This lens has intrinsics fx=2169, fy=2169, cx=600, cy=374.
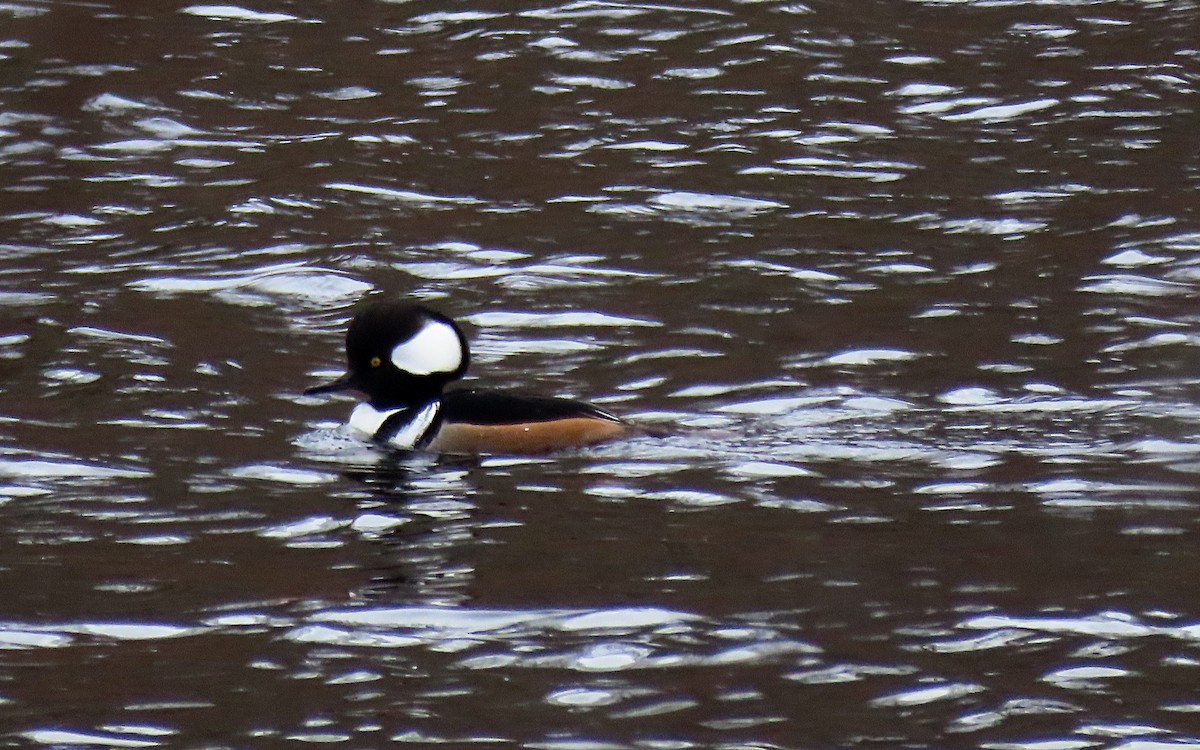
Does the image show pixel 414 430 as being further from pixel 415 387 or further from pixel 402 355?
pixel 402 355

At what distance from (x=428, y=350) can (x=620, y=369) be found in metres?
1.32

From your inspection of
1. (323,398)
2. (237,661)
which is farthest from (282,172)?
(237,661)

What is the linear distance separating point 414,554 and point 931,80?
9.43 m

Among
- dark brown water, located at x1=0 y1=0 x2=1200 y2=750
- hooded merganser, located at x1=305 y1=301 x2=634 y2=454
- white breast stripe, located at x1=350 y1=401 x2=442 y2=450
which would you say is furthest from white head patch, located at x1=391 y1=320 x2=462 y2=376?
dark brown water, located at x1=0 y1=0 x2=1200 y2=750

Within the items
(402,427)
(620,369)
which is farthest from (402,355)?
(620,369)

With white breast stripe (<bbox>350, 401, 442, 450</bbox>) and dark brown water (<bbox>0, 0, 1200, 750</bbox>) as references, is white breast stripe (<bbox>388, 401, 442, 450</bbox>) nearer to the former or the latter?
white breast stripe (<bbox>350, 401, 442, 450</bbox>)

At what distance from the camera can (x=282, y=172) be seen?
14.2 meters

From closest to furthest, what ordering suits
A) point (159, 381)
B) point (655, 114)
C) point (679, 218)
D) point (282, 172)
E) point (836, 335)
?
point (159, 381)
point (836, 335)
point (679, 218)
point (282, 172)
point (655, 114)

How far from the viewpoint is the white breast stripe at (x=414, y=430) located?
30.1ft

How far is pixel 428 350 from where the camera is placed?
30.5 feet

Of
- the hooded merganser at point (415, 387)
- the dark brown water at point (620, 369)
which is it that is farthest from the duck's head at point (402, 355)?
the dark brown water at point (620, 369)

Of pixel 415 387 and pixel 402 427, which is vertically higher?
pixel 415 387

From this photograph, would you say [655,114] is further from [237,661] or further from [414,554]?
[237,661]

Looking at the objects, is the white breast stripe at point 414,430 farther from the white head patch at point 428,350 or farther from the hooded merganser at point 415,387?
the white head patch at point 428,350
